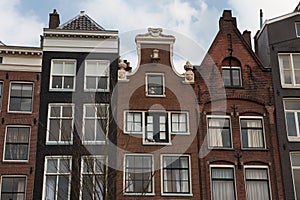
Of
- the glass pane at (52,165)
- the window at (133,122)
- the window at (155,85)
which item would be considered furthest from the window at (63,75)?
the window at (155,85)

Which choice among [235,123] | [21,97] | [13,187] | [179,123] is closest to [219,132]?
[235,123]

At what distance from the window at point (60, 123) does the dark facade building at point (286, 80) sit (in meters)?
11.0

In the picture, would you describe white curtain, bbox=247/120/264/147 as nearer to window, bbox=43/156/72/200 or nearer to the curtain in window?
the curtain in window

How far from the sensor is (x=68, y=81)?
2686cm

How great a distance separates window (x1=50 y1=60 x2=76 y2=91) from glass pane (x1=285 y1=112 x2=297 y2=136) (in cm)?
1177

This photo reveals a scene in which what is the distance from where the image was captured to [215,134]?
25.8 metres

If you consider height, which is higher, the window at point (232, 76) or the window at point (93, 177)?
the window at point (232, 76)

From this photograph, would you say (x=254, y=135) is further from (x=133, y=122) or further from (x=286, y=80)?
(x=133, y=122)

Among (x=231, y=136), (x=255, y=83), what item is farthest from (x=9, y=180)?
(x=255, y=83)

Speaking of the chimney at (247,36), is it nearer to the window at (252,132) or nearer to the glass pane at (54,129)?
the window at (252,132)

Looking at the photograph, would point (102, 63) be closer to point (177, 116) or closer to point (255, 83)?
point (177, 116)

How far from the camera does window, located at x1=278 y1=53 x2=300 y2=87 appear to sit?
2700 centimetres

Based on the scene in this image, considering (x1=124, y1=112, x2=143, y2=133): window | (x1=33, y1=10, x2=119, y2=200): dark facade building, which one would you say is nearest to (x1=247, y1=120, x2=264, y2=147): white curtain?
(x1=124, y1=112, x2=143, y2=133): window

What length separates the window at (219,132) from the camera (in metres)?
25.6
